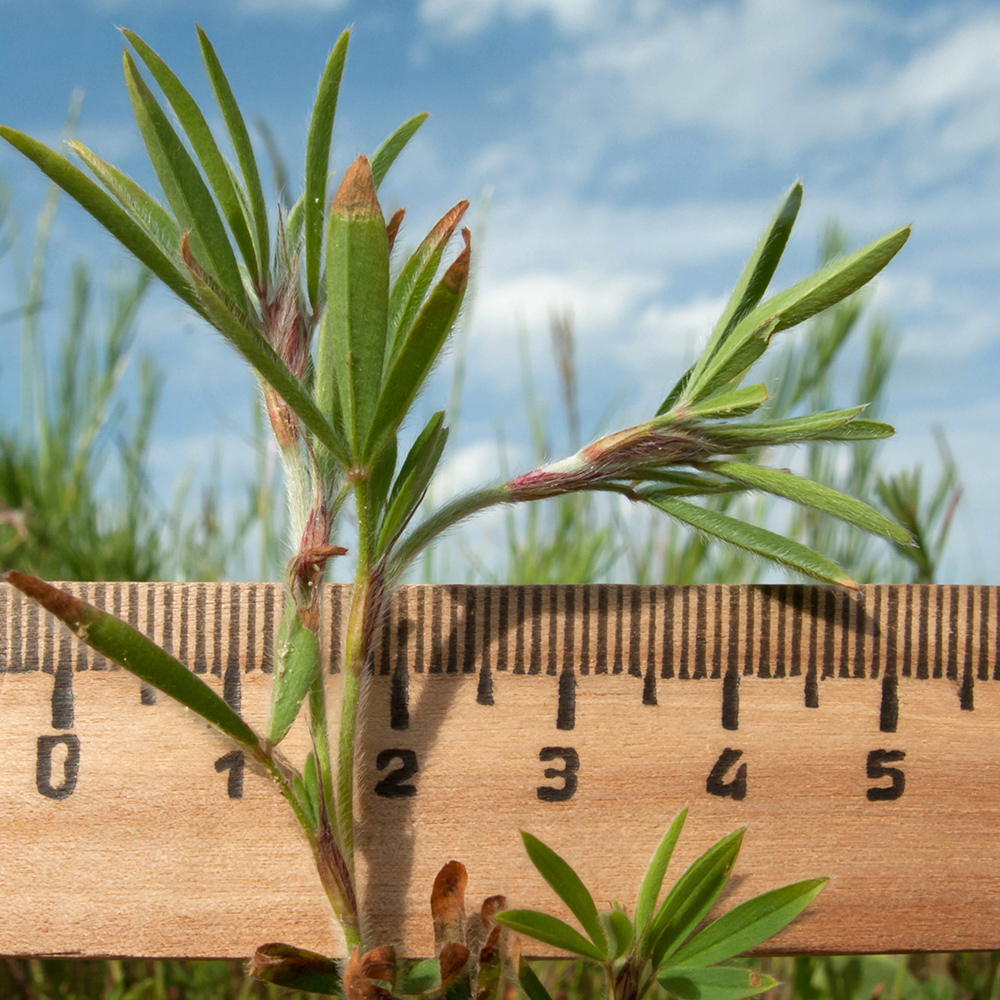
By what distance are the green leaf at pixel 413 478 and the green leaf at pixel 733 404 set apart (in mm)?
247

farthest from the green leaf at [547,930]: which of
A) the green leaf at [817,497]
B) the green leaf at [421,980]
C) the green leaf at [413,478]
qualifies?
the green leaf at [817,497]

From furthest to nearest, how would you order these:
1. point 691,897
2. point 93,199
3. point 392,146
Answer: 1. point 392,146
2. point 691,897
3. point 93,199

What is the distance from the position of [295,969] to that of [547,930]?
23cm

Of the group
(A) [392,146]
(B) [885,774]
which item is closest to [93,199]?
(A) [392,146]

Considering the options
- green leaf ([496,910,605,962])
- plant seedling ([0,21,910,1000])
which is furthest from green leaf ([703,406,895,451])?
green leaf ([496,910,605,962])

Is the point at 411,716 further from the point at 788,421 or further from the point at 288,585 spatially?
the point at 788,421

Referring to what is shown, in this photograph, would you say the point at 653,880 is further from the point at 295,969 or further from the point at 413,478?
the point at 413,478

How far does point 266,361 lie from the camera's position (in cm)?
71

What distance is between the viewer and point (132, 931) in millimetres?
992

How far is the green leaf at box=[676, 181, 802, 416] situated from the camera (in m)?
0.87

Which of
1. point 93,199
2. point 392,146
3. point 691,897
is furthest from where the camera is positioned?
point 392,146

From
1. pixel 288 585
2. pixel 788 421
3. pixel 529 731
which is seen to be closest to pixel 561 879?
pixel 529 731

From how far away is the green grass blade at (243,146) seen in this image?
800mm

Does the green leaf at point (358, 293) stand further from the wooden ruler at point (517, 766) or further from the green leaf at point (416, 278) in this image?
the wooden ruler at point (517, 766)
